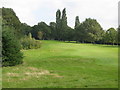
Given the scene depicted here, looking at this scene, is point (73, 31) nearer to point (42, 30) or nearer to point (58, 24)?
point (58, 24)

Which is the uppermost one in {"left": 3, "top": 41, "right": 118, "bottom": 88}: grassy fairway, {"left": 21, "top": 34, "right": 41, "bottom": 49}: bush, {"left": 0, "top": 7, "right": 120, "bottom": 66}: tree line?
{"left": 0, "top": 7, "right": 120, "bottom": 66}: tree line

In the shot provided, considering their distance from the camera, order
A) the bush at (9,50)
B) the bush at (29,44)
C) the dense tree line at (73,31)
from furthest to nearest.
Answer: the dense tree line at (73,31) → the bush at (29,44) → the bush at (9,50)

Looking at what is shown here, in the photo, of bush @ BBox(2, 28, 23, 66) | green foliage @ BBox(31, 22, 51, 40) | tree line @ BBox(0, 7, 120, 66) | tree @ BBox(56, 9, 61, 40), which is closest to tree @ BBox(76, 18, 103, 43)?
tree line @ BBox(0, 7, 120, 66)

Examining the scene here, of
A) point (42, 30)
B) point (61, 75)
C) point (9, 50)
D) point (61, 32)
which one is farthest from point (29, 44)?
point (42, 30)

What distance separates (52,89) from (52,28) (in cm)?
11403

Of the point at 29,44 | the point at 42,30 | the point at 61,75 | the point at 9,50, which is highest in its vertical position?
the point at 42,30

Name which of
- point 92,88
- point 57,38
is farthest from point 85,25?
point 92,88

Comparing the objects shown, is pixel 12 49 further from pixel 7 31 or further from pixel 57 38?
pixel 57 38

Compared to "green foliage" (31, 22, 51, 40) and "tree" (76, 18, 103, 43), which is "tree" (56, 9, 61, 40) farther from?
"tree" (76, 18, 103, 43)

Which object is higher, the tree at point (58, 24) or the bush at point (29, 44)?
the tree at point (58, 24)

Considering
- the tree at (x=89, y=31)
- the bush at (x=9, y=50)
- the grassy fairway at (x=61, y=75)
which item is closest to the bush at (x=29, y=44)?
the grassy fairway at (x=61, y=75)

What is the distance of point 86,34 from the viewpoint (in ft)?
320

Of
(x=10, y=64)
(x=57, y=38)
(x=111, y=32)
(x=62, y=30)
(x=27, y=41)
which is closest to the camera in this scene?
(x=10, y=64)

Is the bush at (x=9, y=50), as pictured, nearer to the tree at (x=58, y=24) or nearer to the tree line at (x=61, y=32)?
the tree line at (x=61, y=32)
